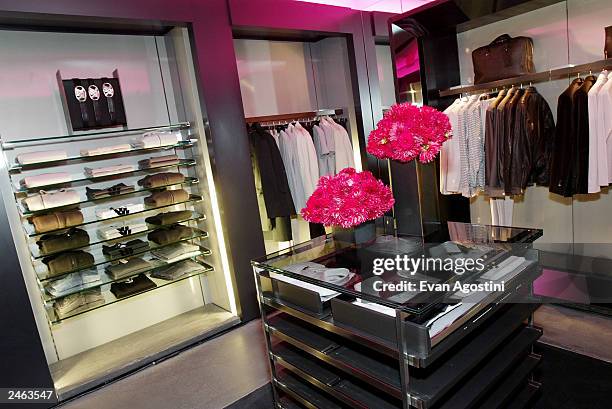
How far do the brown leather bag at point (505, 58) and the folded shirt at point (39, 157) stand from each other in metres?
3.20

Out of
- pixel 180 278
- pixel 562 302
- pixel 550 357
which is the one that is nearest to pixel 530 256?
pixel 550 357

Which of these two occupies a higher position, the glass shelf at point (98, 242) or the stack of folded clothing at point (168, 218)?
the stack of folded clothing at point (168, 218)

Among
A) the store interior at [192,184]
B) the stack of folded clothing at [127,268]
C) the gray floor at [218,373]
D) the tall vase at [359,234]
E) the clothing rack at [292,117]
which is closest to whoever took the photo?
the tall vase at [359,234]

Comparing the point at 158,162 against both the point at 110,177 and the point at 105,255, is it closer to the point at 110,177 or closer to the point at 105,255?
the point at 110,177

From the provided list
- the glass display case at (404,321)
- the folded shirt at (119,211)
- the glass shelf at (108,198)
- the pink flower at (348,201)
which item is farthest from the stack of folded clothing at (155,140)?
the pink flower at (348,201)

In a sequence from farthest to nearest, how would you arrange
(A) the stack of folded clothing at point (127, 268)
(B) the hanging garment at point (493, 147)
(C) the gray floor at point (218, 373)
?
(B) the hanging garment at point (493, 147) < (A) the stack of folded clothing at point (127, 268) < (C) the gray floor at point (218, 373)

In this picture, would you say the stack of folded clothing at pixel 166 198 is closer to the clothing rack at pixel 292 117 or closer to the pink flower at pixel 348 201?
the clothing rack at pixel 292 117

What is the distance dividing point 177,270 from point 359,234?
190 cm

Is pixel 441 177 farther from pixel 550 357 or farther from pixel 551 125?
pixel 550 357

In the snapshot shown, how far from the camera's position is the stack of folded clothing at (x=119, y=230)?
9.96 ft

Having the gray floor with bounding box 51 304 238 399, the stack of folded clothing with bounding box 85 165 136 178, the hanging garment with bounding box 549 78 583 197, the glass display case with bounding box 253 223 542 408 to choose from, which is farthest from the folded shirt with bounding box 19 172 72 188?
the hanging garment with bounding box 549 78 583 197

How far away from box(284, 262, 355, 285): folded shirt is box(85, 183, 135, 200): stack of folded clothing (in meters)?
1.79

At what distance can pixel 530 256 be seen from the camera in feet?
5.87

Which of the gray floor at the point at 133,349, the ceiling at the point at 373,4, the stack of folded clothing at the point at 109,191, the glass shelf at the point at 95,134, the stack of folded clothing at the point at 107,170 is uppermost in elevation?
the ceiling at the point at 373,4
